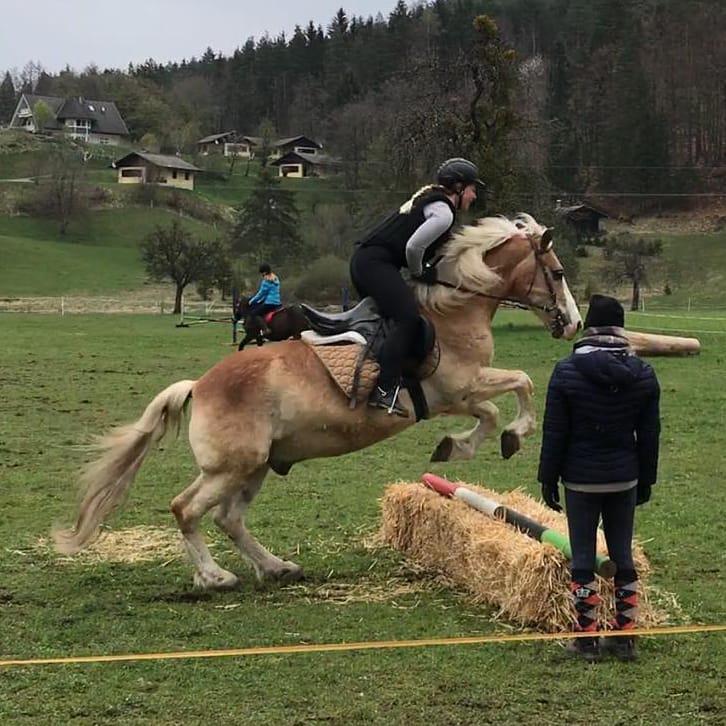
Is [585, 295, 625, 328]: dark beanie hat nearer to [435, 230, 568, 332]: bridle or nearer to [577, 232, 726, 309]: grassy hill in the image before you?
[435, 230, 568, 332]: bridle

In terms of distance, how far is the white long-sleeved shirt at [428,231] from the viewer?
6504 millimetres

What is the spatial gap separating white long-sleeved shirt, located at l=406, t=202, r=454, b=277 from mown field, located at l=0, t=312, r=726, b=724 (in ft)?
7.57

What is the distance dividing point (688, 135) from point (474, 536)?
3785 inches

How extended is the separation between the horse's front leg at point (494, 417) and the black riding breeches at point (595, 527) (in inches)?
50.8

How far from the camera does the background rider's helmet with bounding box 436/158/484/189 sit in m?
6.72

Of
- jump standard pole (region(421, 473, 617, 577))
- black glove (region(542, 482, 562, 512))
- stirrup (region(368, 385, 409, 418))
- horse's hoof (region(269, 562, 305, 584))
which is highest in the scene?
stirrup (region(368, 385, 409, 418))

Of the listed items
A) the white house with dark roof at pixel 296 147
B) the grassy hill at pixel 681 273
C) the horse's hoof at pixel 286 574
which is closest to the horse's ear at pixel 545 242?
the horse's hoof at pixel 286 574

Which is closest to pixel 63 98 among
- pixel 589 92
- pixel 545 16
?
pixel 545 16

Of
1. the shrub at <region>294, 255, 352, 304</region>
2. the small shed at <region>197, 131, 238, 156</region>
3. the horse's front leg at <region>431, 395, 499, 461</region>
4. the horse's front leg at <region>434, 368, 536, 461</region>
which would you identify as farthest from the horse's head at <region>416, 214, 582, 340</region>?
the small shed at <region>197, 131, 238, 156</region>

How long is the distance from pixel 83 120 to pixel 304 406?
13118cm

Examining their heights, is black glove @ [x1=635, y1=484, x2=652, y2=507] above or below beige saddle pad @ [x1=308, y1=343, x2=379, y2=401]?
below

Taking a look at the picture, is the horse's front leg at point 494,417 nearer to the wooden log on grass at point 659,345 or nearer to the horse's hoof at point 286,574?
the wooden log on grass at point 659,345

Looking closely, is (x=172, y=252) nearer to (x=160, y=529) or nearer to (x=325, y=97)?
(x=160, y=529)

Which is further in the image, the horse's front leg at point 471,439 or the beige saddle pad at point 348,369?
the horse's front leg at point 471,439
